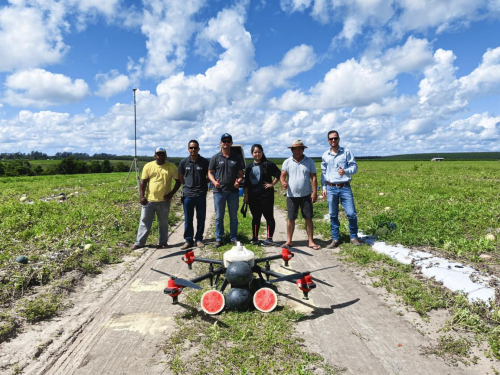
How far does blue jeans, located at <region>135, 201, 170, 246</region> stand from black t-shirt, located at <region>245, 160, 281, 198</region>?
7.81ft

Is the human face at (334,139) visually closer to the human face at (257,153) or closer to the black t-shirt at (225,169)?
the human face at (257,153)

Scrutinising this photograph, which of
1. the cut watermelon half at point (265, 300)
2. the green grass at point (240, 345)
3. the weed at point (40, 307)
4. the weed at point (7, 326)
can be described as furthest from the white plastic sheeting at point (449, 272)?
the weed at point (7, 326)

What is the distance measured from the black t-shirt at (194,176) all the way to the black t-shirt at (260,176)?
1.18 metres

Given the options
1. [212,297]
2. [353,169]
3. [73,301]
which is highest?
[353,169]

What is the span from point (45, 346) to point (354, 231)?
6.83 m

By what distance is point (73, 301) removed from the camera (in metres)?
5.34

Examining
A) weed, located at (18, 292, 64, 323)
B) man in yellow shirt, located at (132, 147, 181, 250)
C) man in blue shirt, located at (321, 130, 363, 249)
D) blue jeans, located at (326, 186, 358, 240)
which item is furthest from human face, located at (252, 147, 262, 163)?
weed, located at (18, 292, 64, 323)

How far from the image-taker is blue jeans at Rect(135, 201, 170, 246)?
862 centimetres

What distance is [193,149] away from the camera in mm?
8305

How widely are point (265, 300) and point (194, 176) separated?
460cm

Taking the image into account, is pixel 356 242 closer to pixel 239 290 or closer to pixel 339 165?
pixel 339 165

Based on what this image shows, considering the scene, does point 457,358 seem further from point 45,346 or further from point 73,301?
point 73,301

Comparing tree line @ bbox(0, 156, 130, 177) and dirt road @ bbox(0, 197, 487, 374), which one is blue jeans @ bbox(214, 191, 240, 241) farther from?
tree line @ bbox(0, 156, 130, 177)

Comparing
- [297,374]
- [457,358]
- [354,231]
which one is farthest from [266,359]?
[354,231]
